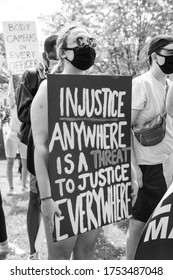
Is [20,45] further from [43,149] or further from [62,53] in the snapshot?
[43,149]

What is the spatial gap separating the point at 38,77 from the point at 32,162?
0.83m

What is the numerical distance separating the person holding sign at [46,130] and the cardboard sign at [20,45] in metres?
3.02

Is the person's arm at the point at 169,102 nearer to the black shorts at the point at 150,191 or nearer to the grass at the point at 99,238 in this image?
the black shorts at the point at 150,191

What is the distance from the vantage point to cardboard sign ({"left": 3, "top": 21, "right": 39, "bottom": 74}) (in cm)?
471

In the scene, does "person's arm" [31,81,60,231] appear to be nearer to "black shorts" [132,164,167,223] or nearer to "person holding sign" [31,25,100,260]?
"person holding sign" [31,25,100,260]

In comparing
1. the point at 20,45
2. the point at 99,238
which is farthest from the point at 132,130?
the point at 20,45

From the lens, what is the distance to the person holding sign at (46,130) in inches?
65.7

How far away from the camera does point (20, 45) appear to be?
187 inches

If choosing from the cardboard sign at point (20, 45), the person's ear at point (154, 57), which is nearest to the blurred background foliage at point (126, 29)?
the cardboard sign at point (20, 45)

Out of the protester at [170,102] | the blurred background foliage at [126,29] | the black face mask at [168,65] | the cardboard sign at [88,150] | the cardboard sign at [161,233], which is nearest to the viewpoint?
the cardboard sign at [161,233]

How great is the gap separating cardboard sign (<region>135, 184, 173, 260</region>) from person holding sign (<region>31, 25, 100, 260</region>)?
445 millimetres

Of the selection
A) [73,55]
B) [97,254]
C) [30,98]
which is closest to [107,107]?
[73,55]

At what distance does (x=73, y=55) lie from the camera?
1773 mm

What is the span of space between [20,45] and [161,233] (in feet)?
12.9
